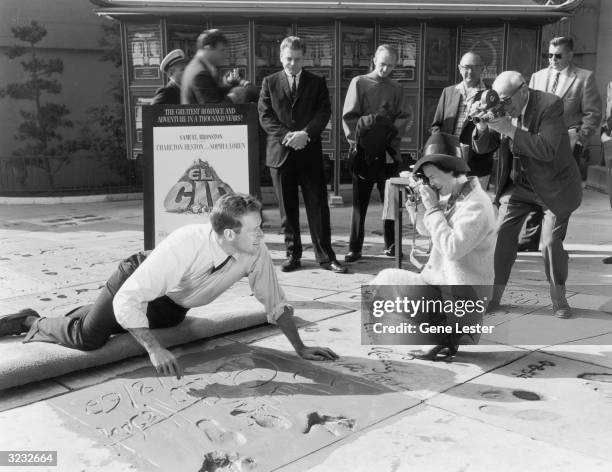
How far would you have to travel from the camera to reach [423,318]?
3770 mm

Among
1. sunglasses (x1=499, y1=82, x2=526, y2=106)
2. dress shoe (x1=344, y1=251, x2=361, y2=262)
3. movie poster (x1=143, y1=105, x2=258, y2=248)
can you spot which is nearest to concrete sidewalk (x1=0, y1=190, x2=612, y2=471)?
movie poster (x1=143, y1=105, x2=258, y2=248)

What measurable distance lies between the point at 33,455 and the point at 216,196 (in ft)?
8.57

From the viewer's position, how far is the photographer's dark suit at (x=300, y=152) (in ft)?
19.0

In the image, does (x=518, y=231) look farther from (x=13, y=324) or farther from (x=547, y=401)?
(x=13, y=324)

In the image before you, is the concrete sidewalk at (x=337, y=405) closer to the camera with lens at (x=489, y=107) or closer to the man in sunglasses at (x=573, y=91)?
the camera with lens at (x=489, y=107)

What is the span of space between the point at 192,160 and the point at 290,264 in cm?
134

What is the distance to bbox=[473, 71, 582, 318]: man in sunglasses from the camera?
428 centimetres

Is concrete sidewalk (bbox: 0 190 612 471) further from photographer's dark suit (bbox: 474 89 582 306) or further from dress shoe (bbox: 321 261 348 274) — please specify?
dress shoe (bbox: 321 261 348 274)

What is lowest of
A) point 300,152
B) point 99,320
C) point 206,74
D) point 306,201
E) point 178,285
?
point 99,320

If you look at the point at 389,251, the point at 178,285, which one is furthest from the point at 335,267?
the point at 178,285

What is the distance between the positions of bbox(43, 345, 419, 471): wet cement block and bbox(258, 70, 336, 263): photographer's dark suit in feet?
7.26

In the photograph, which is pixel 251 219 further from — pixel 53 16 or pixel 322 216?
pixel 53 16

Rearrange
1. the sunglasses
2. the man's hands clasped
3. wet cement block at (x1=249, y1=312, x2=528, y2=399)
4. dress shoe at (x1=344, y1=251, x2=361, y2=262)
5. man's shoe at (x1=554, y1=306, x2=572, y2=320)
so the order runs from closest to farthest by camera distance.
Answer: wet cement block at (x1=249, y1=312, x2=528, y2=399), the sunglasses, man's shoe at (x1=554, y1=306, x2=572, y2=320), the man's hands clasped, dress shoe at (x1=344, y1=251, x2=361, y2=262)

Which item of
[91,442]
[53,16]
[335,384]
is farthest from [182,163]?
[53,16]
